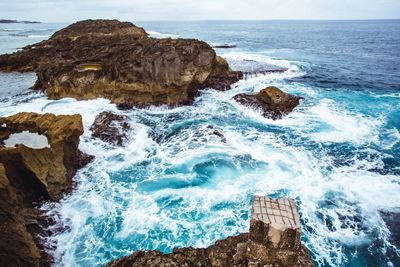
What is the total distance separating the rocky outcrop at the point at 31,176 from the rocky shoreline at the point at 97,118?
0.03m

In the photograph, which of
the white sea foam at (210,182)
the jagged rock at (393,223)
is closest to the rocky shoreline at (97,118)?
the white sea foam at (210,182)

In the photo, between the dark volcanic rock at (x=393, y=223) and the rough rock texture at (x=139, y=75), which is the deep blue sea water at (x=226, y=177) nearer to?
the dark volcanic rock at (x=393, y=223)

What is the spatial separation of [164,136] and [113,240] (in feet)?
31.5

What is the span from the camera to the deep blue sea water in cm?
1164

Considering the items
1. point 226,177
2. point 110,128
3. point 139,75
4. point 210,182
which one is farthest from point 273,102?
point 110,128

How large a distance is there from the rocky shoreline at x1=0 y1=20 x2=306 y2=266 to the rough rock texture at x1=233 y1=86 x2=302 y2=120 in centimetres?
8

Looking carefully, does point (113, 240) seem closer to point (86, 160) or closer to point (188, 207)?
point (188, 207)

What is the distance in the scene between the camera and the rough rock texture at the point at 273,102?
24.4 meters

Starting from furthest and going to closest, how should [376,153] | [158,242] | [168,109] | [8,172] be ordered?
1. [168,109]
2. [376,153]
3. [8,172]
4. [158,242]

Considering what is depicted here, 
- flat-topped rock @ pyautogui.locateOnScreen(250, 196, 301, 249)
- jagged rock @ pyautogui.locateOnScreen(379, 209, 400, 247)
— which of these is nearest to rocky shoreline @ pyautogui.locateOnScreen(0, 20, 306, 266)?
flat-topped rock @ pyautogui.locateOnScreen(250, 196, 301, 249)

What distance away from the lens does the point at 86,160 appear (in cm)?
1673

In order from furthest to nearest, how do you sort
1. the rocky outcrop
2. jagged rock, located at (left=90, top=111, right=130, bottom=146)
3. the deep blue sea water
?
1. jagged rock, located at (left=90, top=111, right=130, bottom=146)
2. the deep blue sea water
3. the rocky outcrop

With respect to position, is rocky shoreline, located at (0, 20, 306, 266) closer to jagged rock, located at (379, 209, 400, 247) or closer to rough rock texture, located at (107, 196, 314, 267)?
rough rock texture, located at (107, 196, 314, 267)

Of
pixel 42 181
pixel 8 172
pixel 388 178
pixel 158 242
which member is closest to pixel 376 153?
pixel 388 178
